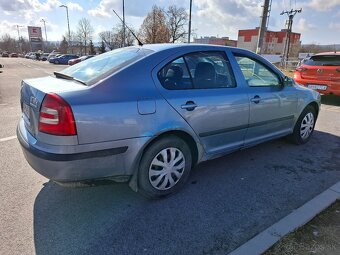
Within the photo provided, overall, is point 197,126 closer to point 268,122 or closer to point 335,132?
point 268,122

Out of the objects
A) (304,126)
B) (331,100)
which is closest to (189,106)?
(304,126)

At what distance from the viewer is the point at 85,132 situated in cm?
235

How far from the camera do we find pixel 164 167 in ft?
9.70

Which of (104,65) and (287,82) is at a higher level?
(104,65)

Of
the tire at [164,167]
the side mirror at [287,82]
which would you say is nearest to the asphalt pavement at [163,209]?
the tire at [164,167]

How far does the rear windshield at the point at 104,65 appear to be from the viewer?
2.71 m

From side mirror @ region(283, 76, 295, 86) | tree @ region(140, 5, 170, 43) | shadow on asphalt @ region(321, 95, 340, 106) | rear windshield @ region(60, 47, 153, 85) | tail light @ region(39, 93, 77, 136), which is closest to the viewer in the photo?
tail light @ region(39, 93, 77, 136)

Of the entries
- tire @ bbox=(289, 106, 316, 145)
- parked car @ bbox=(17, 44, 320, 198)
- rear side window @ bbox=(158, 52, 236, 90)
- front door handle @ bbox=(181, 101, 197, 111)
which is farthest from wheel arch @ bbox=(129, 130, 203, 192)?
tire @ bbox=(289, 106, 316, 145)

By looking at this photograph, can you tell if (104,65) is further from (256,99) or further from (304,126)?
(304,126)

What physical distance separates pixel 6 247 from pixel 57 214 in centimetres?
53

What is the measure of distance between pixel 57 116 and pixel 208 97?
162cm

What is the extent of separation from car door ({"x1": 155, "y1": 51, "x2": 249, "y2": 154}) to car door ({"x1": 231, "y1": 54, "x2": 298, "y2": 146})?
0.19 metres

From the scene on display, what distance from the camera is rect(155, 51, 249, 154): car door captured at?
2.90 m

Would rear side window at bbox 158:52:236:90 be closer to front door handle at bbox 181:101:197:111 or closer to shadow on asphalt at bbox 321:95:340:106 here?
front door handle at bbox 181:101:197:111
